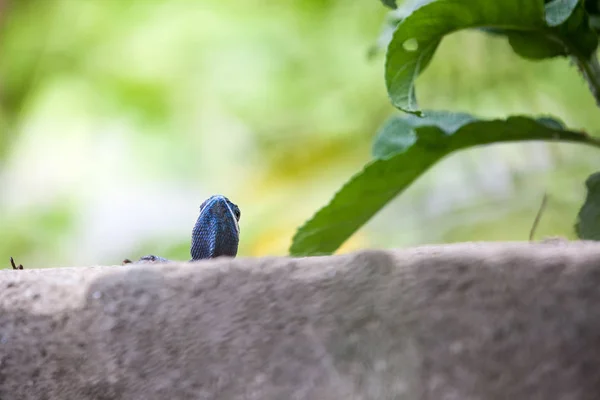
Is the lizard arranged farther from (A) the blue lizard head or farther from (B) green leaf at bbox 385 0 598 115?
(B) green leaf at bbox 385 0 598 115

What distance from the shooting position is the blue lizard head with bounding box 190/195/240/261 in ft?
3.66

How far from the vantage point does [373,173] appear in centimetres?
130

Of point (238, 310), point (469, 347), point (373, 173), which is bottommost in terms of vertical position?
point (469, 347)

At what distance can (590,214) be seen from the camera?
125 cm

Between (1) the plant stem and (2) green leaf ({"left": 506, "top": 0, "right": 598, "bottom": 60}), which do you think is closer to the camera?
(2) green leaf ({"left": 506, "top": 0, "right": 598, "bottom": 60})

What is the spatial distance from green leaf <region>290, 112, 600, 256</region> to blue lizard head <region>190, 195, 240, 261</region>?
23 centimetres

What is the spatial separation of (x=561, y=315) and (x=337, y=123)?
205cm

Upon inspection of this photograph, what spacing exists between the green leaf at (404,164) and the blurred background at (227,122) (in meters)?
1.02

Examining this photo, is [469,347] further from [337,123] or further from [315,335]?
[337,123]

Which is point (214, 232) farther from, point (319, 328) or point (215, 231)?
point (319, 328)

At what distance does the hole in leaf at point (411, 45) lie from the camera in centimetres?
119

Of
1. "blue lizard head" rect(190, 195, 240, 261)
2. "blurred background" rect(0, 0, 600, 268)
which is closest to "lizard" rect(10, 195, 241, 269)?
"blue lizard head" rect(190, 195, 240, 261)

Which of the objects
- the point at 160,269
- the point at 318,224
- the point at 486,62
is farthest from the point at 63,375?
the point at 486,62

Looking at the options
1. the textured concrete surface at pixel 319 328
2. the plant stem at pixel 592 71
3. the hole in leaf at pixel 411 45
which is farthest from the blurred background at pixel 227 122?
the textured concrete surface at pixel 319 328
